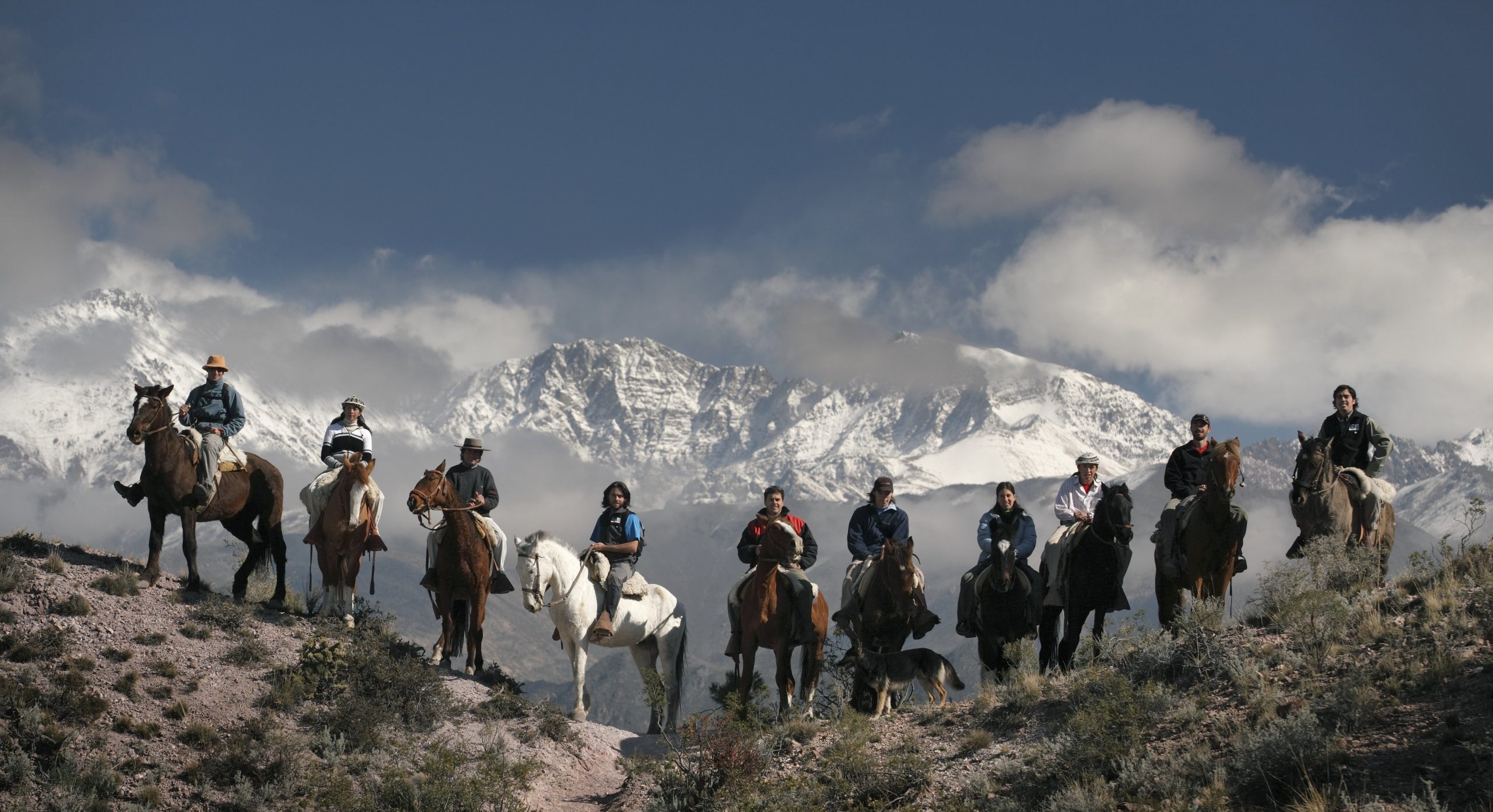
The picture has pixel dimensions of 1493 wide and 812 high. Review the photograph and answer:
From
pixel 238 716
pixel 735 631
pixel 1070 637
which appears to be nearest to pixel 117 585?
pixel 238 716

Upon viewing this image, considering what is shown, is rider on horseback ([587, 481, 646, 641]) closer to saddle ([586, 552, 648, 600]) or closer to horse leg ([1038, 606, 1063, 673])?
saddle ([586, 552, 648, 600])

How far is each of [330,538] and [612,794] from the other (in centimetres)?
575

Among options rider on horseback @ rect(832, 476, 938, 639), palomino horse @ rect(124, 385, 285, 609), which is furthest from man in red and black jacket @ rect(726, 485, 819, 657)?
palomino horse @ rect(124, 385, 285, 609)

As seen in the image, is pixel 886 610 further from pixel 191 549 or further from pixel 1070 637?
pixel 191 549

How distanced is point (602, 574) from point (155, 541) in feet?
21.1

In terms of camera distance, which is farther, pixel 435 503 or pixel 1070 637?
pixel 435 503

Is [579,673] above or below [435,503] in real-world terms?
below

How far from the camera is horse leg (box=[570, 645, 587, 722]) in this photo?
54.6 feet

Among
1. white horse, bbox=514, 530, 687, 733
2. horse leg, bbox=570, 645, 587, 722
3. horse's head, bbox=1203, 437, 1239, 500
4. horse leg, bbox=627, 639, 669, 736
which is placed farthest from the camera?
A: horse leg, bbox=627, 639, 669, 736

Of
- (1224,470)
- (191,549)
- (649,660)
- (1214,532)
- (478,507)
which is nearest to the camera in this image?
(1224,470)

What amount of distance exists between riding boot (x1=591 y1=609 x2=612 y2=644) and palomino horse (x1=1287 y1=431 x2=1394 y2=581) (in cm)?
915

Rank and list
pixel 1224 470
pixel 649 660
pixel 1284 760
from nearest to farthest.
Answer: pixel 1284 760
pixel 1224 470
pixel 649 660

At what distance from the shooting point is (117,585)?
16406 mm

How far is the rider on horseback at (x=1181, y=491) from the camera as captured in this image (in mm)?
15047
